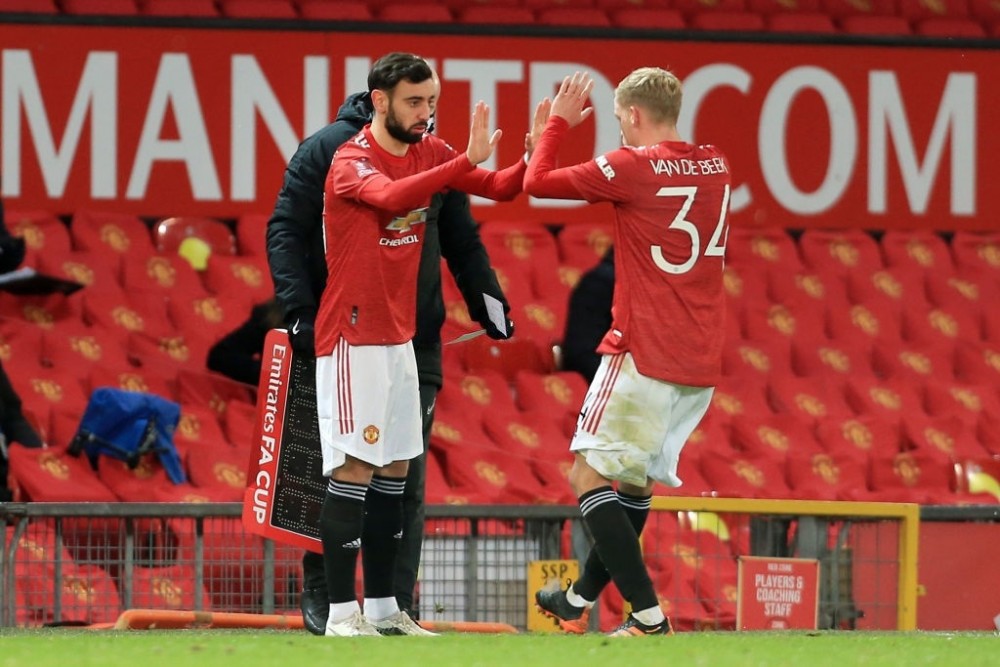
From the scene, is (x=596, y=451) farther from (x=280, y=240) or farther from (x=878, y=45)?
(x=878, y=45)

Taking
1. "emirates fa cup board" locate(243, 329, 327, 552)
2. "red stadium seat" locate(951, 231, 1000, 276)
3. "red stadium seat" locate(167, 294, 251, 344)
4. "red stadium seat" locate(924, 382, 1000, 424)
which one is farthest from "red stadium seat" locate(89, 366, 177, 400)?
"red stadium seat" locate(951, 231, 1000, 276)

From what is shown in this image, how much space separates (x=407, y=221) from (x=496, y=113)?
18.0ft

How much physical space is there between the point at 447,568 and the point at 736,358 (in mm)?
3494

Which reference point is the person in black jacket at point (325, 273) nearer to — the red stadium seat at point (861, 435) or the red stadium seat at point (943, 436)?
the red stadium seat at point (861, 435)

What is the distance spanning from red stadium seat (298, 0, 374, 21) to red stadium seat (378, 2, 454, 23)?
0.09m

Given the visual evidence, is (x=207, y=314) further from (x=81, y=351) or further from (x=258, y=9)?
(x=258, y=9)

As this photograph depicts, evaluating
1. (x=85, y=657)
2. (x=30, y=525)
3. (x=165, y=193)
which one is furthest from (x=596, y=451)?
(x=165, y=193)

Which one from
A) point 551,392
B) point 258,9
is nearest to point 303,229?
point 551,392

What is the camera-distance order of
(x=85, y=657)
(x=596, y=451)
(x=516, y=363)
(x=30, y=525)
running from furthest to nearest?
(x=516, y=363) → (x=30, y=525) → (x=596, y=451) → (x=85, y=657)

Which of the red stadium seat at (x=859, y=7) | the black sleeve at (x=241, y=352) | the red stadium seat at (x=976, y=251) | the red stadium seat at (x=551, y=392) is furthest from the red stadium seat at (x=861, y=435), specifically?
the red stadium seat at (x=859, y=7)

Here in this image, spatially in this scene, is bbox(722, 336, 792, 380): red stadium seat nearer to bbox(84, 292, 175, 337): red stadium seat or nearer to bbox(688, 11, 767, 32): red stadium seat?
bbox(688, 11, 767, 32): red stadium seat

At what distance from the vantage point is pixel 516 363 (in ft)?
29.4

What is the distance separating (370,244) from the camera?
15.0 feet

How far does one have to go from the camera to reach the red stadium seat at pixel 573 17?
10.1 m
